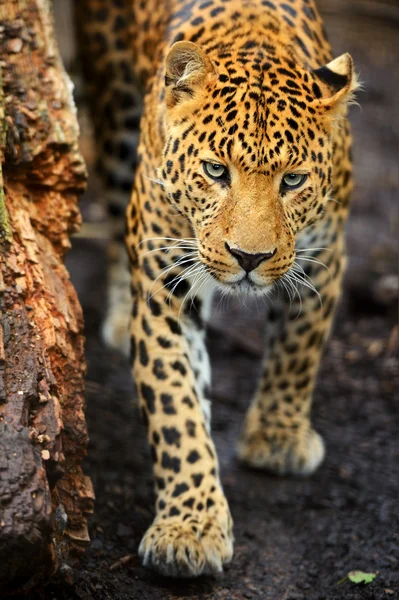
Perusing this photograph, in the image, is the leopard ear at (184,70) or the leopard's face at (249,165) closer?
the leopard's face at (249,165)

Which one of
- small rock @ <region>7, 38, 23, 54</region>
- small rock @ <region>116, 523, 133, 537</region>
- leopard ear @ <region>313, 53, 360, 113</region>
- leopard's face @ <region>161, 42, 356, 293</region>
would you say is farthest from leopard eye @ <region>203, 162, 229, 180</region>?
small rock @ <region>116, 523, 133, 537</region>

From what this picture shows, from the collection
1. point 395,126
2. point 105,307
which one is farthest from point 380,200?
point 105,307

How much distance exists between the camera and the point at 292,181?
5.25 m

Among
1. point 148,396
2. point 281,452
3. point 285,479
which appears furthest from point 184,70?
point 285,479

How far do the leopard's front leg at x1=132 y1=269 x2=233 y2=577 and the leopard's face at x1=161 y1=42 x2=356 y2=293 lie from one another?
683mm

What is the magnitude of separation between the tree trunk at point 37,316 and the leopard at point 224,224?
618 mm

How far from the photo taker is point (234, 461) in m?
7.10

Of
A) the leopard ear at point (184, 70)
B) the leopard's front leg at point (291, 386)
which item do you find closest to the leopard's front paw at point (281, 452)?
the leopard's front leg at point (291, 386)

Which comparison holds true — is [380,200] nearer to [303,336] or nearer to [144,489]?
[303,336]

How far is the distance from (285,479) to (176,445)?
162cm

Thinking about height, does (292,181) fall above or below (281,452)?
above

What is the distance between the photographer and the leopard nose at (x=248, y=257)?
5.04m

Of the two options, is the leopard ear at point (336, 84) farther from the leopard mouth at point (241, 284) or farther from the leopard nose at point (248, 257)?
the leopard mouth at point (241, 284)

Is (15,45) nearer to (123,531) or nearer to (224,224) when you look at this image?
(224,224)
